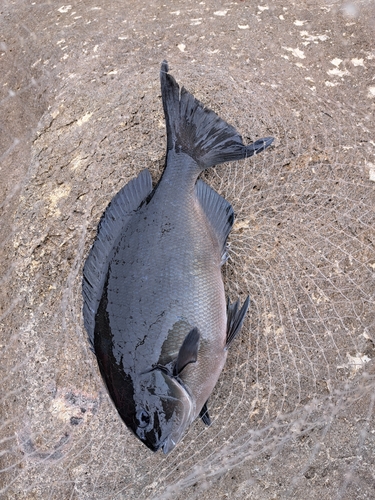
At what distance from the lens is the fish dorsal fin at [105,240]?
86.7 inches

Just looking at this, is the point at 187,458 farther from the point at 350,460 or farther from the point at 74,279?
the point at 74,279

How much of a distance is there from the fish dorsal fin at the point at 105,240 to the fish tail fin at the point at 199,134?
267 mm

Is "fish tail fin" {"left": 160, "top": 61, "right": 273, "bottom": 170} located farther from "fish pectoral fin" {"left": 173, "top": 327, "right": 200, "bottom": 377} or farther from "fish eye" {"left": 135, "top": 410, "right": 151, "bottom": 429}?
"fish eye" {"left": 135, "top": 410, "right": 151, "bottom": 429}

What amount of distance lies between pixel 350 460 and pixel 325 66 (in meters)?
2.24

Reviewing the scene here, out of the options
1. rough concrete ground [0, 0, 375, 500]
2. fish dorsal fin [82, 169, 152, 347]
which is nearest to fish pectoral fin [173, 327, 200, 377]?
fish dorsal fin [82, 169, 152, 347]

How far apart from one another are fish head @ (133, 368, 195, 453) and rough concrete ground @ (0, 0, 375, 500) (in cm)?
46

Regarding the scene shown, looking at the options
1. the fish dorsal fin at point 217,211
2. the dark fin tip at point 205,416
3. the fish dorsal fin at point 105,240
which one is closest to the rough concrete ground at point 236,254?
the dark fin tip at point 205,416

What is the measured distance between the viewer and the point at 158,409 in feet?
6.72

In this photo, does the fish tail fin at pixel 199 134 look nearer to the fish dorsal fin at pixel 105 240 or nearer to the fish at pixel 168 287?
the fish at pixel 168 287

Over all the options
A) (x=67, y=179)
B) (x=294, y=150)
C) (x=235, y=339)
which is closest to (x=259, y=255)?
(x=235, y=339)

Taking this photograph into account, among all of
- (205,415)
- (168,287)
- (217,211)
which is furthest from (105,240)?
(205,415)

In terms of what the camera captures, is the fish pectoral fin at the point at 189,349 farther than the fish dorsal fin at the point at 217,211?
No

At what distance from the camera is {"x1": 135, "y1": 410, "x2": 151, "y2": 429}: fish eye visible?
6.74 ft

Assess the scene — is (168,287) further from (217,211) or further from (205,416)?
(205,416)
